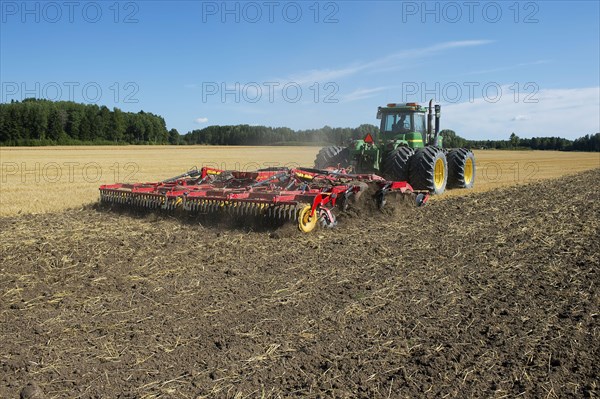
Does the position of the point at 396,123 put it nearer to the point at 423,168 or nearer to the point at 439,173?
the point at 439,173

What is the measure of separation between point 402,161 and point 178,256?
6.26 metres

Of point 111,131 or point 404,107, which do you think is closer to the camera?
point 404,107

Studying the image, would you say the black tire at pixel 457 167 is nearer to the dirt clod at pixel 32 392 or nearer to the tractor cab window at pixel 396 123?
the tractor cab window at pixel 396 123

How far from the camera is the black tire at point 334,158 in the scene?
39.7 feet

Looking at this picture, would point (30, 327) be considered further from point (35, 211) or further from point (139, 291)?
point (35, 211)

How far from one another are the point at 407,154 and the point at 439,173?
141 centimetres

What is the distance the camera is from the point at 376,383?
2971mm

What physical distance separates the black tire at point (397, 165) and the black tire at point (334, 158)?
135cm

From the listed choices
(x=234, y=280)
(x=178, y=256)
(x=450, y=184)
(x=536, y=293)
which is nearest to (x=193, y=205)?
(x=178, y=256)

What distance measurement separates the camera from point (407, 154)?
36.0 feet

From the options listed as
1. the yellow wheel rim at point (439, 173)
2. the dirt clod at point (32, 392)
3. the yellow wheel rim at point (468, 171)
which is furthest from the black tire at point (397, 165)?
the dirt clod at point (32, 392)

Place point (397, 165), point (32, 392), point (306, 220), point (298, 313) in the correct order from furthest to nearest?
point (397, 165)
point (306, 220)
point (298, 313)
point (32, 392)

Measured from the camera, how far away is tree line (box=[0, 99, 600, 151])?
56844mm

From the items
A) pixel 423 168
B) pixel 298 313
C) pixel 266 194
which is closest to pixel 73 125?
pixel 423 168
